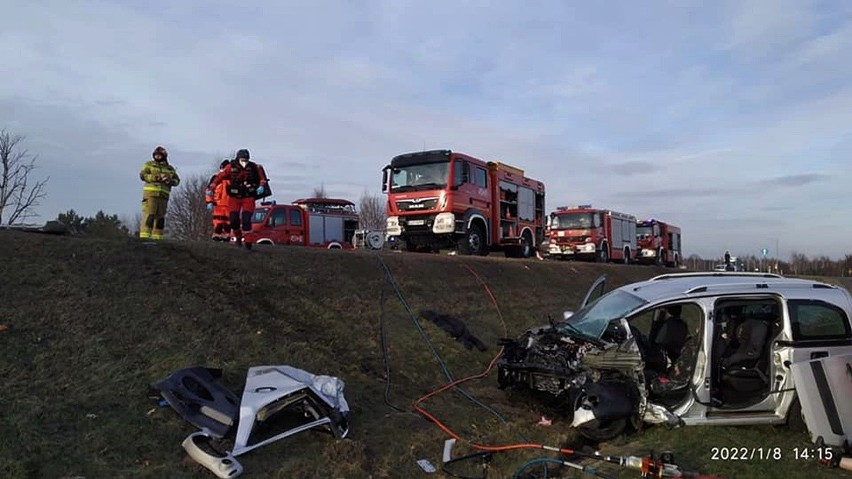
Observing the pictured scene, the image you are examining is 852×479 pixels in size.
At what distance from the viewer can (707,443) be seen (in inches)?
210

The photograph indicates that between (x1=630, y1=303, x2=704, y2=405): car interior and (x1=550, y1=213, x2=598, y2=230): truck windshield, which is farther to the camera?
(x1=550, y1=213, x2=598, y2=230): truck windshield

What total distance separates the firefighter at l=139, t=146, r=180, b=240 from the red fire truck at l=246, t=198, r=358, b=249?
7847mm

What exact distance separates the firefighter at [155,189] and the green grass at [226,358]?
4.91ft

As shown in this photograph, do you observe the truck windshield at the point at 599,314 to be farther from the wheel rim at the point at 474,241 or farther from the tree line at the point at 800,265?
the tree line at the point at 800,265

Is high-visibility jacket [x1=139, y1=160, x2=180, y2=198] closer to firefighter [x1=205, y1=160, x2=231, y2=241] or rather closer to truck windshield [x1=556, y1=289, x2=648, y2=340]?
firefighter [x1=205, y1=160, x2=231, y2=241]

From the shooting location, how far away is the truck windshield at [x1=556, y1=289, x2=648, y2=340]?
20.6 feet

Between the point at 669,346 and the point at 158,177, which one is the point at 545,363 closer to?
the point at 669,346

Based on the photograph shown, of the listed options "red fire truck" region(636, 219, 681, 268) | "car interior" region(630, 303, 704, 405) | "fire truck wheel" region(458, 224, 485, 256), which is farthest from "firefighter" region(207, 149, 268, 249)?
"red fire truck" region(636, 219, 681, 268)

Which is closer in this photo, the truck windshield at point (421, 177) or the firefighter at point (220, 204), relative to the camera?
the firefighter at point (220, 204)

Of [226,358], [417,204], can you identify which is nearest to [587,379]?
[226,358]

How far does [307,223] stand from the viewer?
21.0 metres

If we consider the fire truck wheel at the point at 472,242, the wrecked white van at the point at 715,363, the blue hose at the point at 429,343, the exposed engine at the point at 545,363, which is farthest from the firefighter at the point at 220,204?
the fire truck wheel at the point at 472,242

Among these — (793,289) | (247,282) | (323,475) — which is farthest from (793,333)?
(247,282)

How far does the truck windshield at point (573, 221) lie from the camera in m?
26.0
